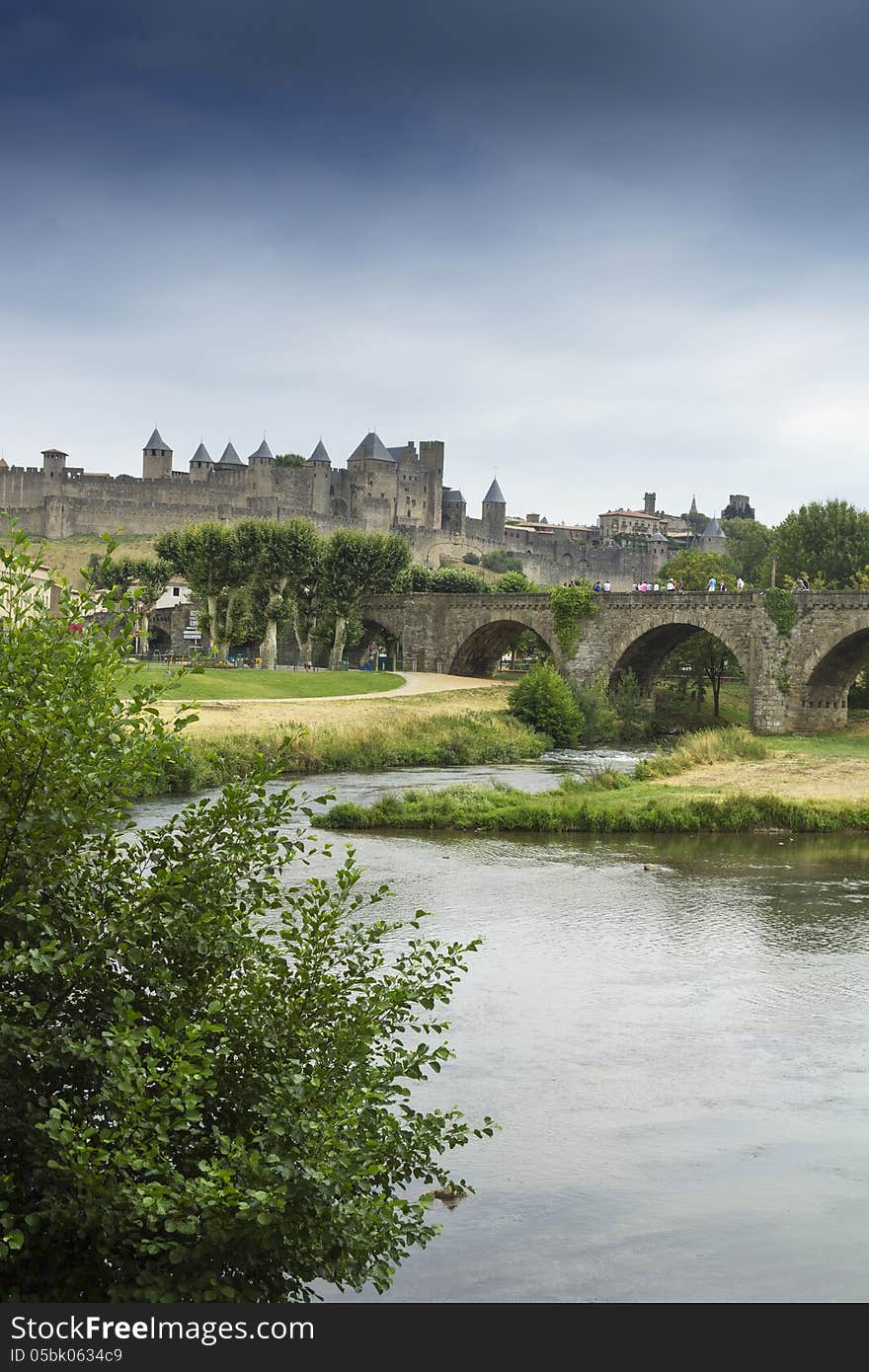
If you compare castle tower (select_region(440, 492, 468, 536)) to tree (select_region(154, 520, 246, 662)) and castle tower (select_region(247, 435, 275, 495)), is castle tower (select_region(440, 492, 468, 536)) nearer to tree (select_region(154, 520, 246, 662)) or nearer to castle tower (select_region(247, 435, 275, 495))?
castle tower (select_region(247, 435, 275, 495))

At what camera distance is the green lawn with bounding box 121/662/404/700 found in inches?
1565

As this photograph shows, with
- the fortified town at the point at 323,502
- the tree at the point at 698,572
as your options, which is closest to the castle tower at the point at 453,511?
the fortified town at the point at 323,502

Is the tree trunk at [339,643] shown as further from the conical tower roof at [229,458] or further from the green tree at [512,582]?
the conical tower roof at [229,458]

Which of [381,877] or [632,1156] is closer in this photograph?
[632,1156]

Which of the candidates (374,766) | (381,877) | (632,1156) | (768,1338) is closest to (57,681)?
(768,1338)

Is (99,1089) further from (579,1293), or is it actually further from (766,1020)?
(766,1020)

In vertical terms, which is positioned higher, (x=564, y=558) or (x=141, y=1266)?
(x=564, y=558)

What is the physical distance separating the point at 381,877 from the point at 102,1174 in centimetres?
1317

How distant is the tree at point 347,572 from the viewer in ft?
189

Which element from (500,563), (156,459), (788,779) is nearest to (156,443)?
(156,459)

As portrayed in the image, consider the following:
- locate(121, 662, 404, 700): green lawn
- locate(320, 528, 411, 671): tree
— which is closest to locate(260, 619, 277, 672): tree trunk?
locate(320, 528, 411, 671): tree

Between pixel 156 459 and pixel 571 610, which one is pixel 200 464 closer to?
pixel 156 459

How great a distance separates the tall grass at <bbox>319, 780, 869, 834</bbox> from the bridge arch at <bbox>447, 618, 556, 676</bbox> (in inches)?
1131

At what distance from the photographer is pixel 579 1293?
8.22 metres
